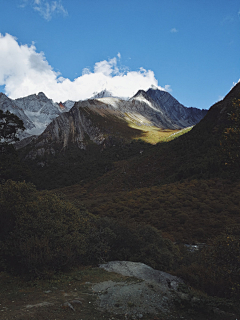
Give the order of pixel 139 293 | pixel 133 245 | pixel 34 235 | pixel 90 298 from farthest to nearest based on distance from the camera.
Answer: pixel 133 245
pixel 34 235
pixel 139 293
pixel 90 298

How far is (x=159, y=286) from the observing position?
862 centimetres

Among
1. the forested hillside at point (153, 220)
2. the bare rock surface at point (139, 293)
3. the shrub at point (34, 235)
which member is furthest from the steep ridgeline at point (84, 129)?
the bare rock surface at point (139, 293)

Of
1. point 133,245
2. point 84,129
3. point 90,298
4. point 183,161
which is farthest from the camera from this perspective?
point 84,129

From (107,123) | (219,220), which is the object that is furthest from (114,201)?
(107,123)

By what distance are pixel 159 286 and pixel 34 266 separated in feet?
18.9

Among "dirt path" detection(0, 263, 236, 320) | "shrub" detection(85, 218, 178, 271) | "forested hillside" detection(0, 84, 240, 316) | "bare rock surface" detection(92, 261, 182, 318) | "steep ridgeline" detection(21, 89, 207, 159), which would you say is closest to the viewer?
"dirt path" detection(0, 263, 236, 320)

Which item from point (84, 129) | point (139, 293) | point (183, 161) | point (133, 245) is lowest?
point (133, 245)

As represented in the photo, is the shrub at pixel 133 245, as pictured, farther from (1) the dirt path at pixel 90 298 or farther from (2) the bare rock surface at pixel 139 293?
(1) the dirt path at pixel 90 298

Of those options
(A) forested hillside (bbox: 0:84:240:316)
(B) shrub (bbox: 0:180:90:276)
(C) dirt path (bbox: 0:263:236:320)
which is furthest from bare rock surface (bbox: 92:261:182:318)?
(B) shrub (bbox: 0:180:90:276)

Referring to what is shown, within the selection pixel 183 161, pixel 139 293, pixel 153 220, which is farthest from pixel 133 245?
pixel 183 161

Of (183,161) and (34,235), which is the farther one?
(183,161)

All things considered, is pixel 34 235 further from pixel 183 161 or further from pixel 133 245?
pixel 183 161

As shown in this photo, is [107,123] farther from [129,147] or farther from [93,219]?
[93,219]

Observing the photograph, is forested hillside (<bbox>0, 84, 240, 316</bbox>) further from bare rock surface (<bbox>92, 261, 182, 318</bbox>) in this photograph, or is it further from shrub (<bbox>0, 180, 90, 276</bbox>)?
bare rock surface (<bbox>92, 261, 182, 318</bbox>)
